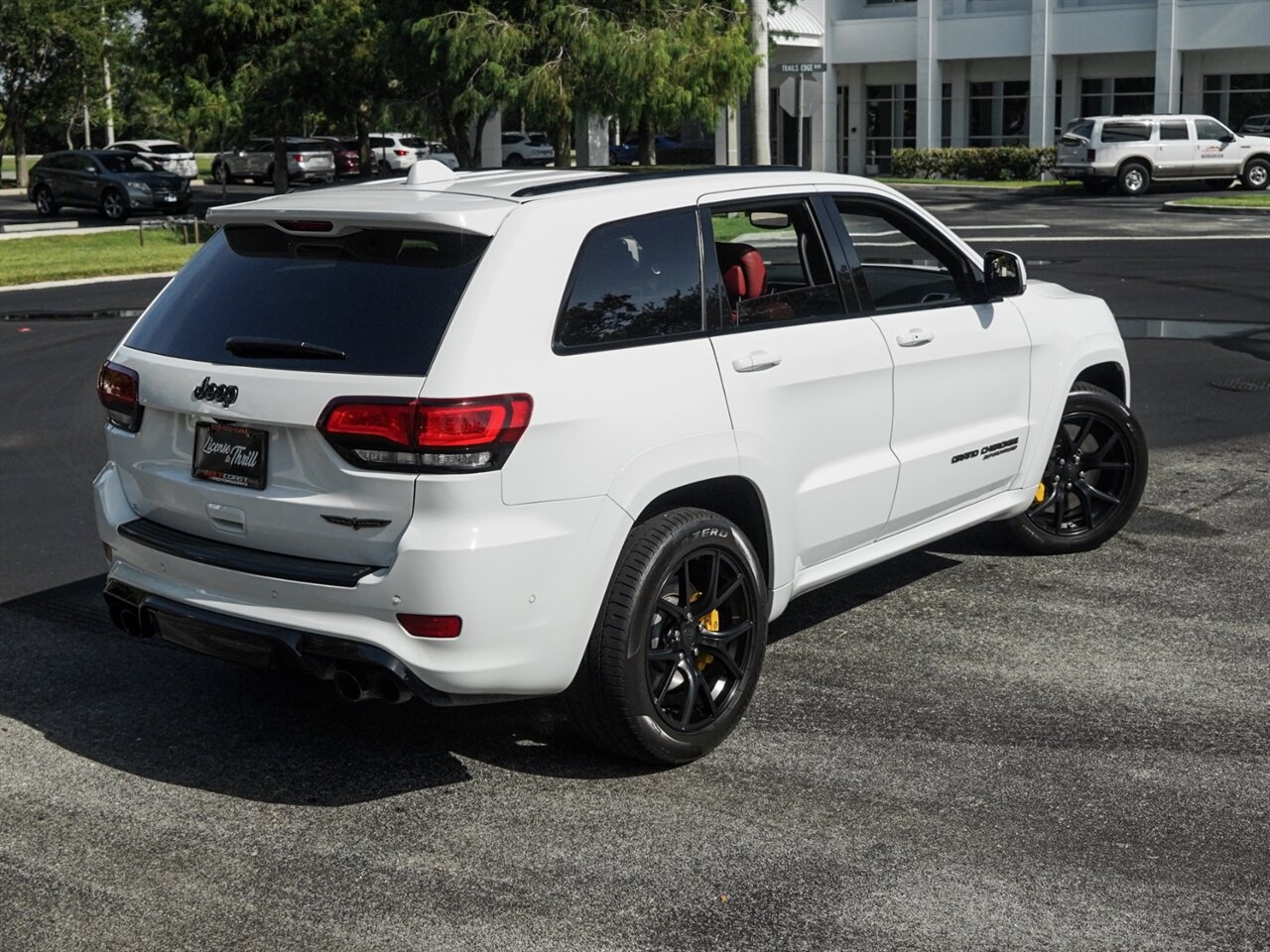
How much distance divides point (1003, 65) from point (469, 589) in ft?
174

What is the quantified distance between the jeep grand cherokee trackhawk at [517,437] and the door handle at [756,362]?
0.03ft

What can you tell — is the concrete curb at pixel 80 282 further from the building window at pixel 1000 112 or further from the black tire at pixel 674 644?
the building window at pixel 1000 112

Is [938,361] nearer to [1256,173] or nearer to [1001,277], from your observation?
[1001,277]

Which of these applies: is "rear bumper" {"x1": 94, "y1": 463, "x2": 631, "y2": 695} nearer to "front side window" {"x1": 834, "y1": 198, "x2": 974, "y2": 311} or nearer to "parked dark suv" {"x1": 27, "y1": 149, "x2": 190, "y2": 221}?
Answer: "front side window" {"x1": 834, "y1": 198, "x2": 974, "y2": 311}

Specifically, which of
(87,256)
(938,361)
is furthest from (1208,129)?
(938,361)

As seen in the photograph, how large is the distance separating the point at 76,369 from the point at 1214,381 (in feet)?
31.1

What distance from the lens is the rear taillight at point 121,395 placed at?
17.4 feet

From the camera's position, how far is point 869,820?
477cm

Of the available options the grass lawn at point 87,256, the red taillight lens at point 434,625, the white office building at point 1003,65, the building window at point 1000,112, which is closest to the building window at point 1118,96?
the white office building at point 1003,65

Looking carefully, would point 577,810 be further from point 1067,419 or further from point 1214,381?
point 1214,381

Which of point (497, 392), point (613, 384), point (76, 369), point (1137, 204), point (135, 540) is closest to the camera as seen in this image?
point (497, 392)

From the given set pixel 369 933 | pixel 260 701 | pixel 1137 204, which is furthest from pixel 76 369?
pixel 1137 204

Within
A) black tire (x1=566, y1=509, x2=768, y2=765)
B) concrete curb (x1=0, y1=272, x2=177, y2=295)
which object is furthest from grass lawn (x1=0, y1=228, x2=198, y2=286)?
black tire (x1=566, y1=509, x2=768, y2=765)

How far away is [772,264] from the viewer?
5.89 m
